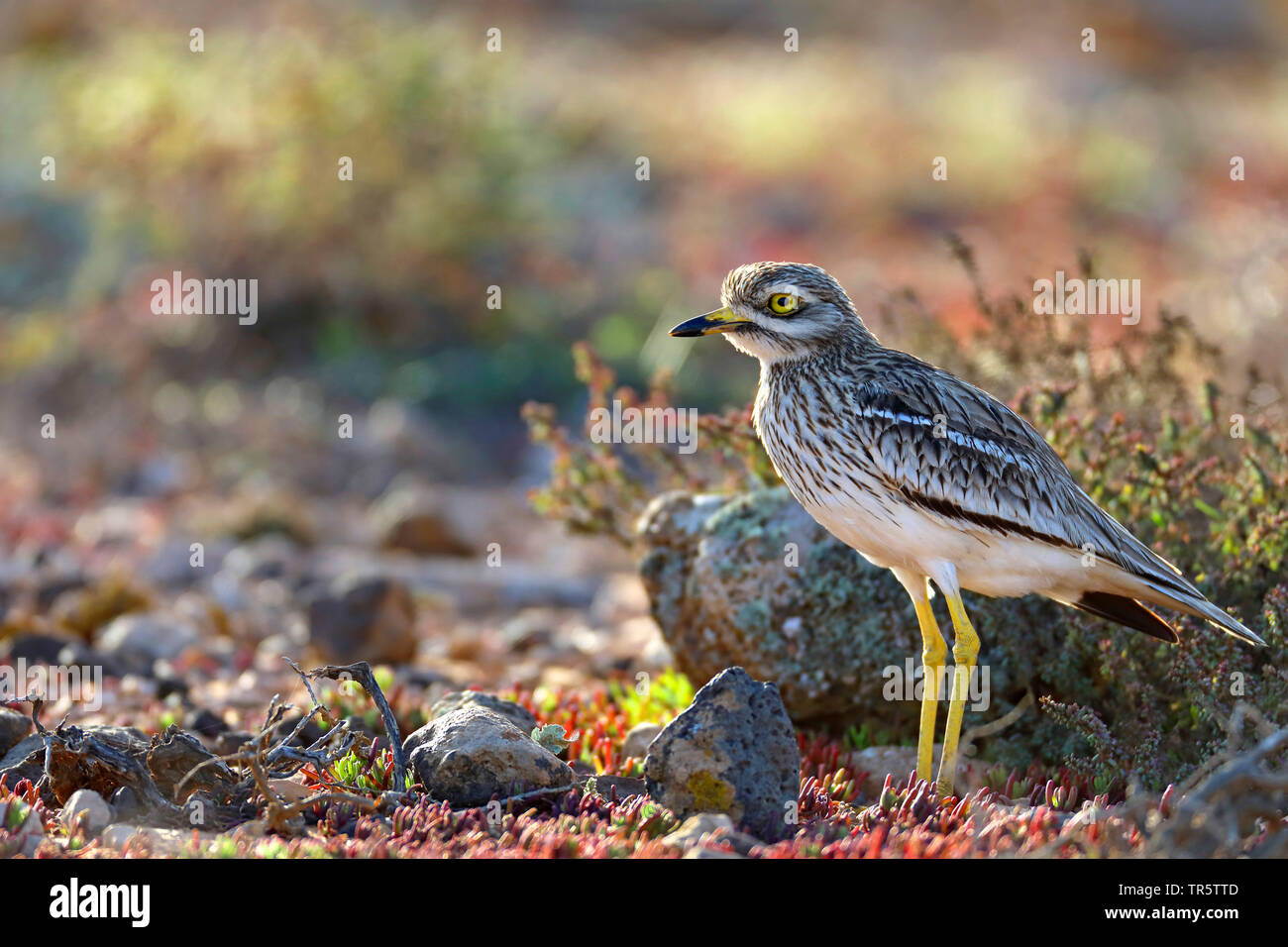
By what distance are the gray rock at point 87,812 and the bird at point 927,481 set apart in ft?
7.96

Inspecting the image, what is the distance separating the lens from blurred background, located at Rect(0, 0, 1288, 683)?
990 cm

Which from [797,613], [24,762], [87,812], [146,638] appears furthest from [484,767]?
[146,638]

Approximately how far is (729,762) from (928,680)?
1.04 metres

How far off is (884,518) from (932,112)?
18250 millimetres

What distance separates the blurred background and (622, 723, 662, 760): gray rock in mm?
1745

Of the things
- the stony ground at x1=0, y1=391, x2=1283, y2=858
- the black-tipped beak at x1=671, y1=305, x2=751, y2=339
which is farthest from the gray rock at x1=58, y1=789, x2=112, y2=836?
A: the black-tipped beak at x1=671, y1=305, x2=751, y2=339

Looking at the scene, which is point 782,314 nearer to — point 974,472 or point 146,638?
point 974,472

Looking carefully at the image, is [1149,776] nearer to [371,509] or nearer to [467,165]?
[371,509]

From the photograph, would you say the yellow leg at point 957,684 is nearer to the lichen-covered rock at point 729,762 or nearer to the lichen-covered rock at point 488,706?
the lichen-covered rock at point 729,762

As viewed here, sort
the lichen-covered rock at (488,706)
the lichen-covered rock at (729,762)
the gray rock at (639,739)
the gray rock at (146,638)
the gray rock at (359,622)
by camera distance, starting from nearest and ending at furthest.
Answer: the lichen-covered rock at (729,762)
the lichen-covered rock at (488,706)
the gray rock at (639,739)
the gray rock at (359,622)
the gray rock at (146,638)

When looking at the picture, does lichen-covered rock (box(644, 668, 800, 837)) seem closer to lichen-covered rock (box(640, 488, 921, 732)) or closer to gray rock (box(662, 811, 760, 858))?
gray rock (box(662, 811, 760, 858))

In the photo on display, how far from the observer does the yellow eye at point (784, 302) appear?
4.83 meters

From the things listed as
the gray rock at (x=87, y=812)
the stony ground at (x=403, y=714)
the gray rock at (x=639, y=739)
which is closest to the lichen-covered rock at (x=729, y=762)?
the stony ground at (x=403, y=714)
